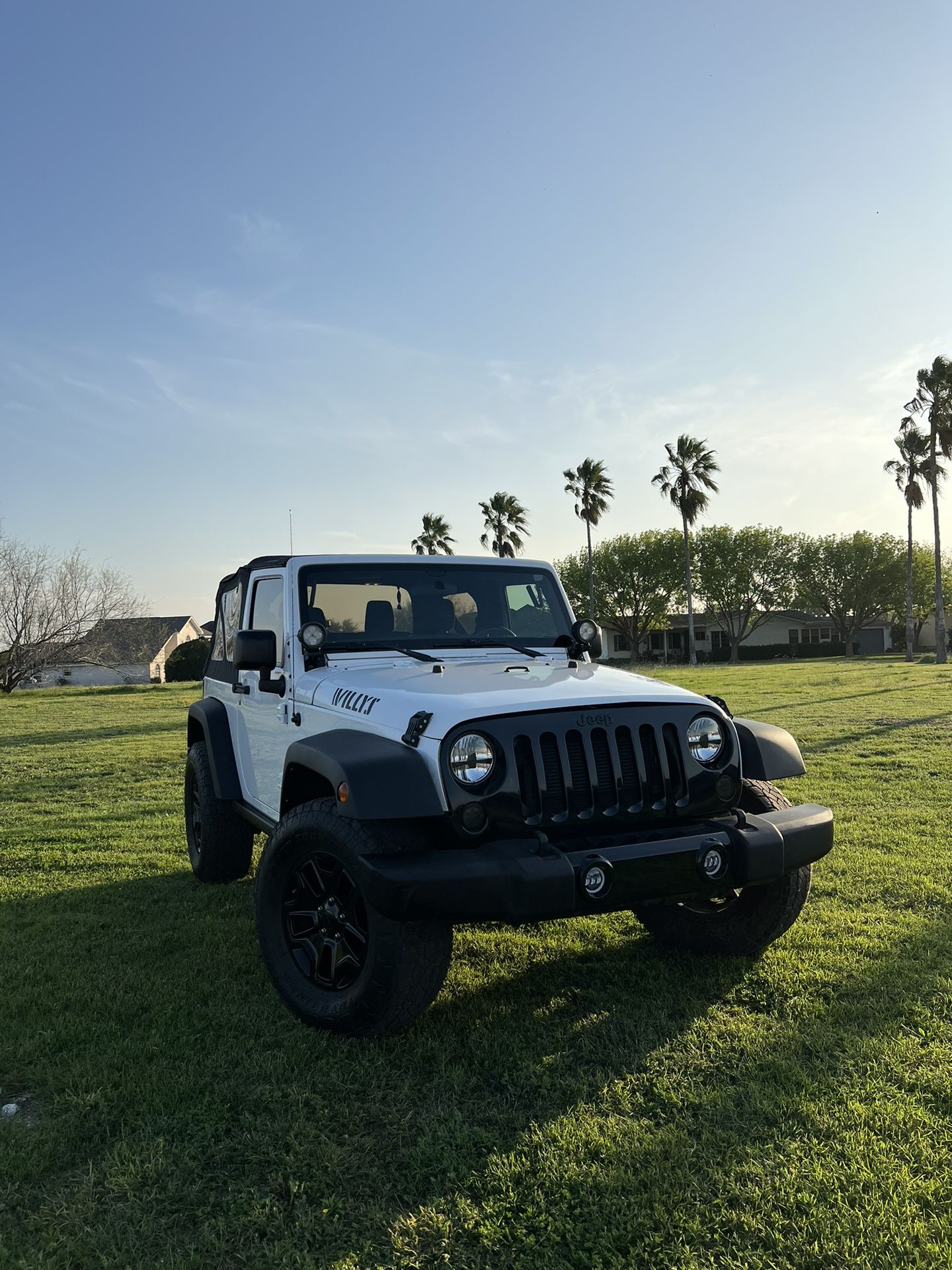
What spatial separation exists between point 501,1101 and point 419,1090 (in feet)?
0.99

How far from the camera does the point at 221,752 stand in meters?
5.52

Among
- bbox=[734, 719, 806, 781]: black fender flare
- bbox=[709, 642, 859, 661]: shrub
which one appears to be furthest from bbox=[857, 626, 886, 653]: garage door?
bbox=[734, 719, 806, 781]: black fender flare

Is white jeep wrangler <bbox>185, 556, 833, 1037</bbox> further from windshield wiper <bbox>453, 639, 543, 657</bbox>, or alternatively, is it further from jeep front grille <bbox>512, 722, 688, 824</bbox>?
windshield wiper <bbox>453, 639, 543, 657</bbox>

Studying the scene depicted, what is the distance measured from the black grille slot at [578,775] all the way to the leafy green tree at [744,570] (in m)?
59.2

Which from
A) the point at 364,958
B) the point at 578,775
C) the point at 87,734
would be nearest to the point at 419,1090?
the point at 364,958

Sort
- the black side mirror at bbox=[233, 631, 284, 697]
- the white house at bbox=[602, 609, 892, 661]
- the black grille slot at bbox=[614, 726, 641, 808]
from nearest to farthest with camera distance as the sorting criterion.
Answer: the black grille slot at bbox=[614, 726, 641, 808], the black side mirror at bbox=[233, 631, 284, 697], the white house at bbox=[602, 609, 892, 661]

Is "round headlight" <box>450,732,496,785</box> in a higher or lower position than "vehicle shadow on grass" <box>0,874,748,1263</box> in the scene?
higher

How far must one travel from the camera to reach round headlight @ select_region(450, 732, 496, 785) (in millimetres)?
3236

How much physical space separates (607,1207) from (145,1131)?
4.92 ft

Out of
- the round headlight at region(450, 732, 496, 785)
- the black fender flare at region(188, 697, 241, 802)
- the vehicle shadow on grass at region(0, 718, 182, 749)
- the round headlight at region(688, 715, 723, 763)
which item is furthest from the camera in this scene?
the vehicle shadow on grass at region(0, 718, 182, 749)

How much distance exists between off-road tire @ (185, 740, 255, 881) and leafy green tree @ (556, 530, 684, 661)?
5479 cm

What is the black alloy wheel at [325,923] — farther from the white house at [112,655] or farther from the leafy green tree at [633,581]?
the leafy green tree at [633,581]

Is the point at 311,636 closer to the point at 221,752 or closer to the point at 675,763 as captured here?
the point at 221,752

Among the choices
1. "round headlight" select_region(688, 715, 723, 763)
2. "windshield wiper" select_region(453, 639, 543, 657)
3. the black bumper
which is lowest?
the black bumper
